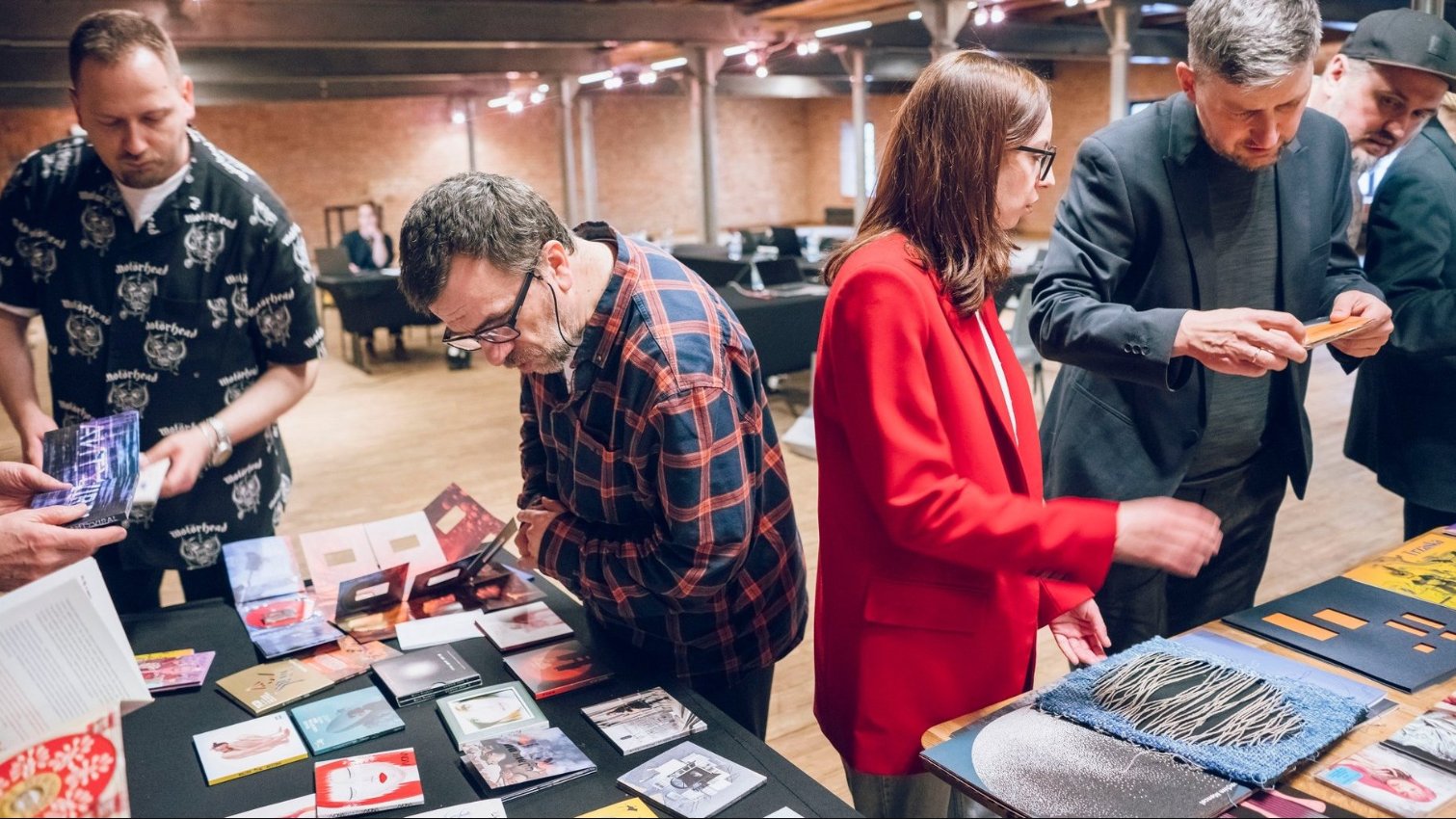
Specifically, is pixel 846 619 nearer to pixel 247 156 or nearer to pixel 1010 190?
pixel 1010 190

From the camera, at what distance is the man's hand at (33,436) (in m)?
1.98

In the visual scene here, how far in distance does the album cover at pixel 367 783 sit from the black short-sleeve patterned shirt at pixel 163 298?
1010 millimetres

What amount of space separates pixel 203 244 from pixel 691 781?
59.6 inches

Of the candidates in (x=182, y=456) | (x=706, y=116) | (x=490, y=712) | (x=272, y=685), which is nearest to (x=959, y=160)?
(x=490, y=712)

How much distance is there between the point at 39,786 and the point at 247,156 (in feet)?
64.9

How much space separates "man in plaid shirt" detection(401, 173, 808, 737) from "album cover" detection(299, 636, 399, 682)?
32 cm

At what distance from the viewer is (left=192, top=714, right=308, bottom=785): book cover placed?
1419 millimetres

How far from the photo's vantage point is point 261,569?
6.94 feet

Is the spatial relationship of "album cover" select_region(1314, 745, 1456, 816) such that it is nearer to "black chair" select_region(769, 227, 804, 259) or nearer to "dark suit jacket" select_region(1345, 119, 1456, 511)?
"dark suit jacket" select_region(1345, 119, 1456, 511)

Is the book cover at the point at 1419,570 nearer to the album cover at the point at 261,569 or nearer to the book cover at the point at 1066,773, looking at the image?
the book cover at the point at 1066,773

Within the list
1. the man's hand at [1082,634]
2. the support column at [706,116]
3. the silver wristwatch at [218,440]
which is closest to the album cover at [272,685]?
the silver wristwatch at [218,440]

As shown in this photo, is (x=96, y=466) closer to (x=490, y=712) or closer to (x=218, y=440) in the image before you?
(x=218, y=440)

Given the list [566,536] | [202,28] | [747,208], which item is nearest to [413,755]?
[566,536]

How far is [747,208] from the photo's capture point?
2427cm
